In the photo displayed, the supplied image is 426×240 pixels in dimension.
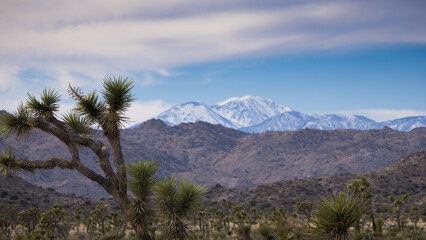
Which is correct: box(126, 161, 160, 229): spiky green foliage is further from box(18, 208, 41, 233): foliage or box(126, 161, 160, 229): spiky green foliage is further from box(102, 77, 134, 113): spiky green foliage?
box(18, 208, 41, 233): foliage

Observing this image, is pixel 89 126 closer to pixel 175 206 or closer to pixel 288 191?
pixel 175 206

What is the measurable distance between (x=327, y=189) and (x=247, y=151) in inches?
3963

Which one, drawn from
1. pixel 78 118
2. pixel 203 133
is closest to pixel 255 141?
pixel 203 133

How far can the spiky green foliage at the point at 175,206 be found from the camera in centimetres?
1054

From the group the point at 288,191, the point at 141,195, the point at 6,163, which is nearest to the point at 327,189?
the point at 288,191

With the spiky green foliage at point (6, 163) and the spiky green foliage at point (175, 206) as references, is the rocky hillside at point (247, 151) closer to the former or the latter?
the spiky green foliage at point (6, 163)

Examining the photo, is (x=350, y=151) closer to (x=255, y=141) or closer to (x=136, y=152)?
(x=255, y=141)

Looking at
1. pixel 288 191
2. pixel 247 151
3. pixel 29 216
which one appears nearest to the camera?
pixel 29 216

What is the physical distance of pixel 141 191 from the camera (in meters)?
10.6

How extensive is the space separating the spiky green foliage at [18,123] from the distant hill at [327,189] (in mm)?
50314

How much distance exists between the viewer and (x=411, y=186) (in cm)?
6669

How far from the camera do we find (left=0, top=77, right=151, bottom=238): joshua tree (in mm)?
11055

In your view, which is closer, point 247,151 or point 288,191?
point 288,191

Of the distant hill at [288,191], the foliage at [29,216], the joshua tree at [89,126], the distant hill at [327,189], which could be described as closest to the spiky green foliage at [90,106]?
the joshua tree at [89,126]
